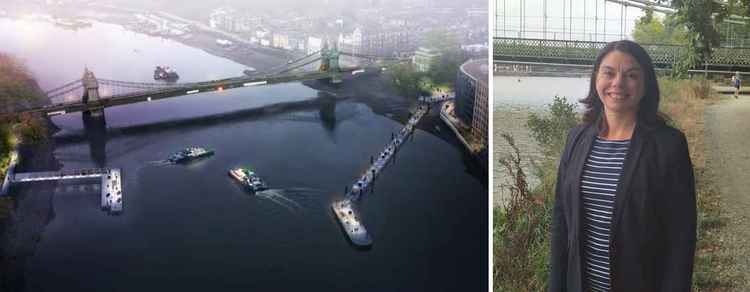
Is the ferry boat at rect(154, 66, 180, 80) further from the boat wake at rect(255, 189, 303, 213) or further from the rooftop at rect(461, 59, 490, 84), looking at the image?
the rooftop at rect(461, 59, 490, 84)

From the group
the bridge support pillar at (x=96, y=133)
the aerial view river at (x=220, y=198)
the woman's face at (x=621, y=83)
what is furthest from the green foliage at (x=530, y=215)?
the bridge support pillar at (x=96, y=133)

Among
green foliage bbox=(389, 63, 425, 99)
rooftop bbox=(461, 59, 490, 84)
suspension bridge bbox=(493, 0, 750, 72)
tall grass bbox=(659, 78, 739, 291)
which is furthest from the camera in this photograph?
green foliage bbox=(389, 63, 425, 99)

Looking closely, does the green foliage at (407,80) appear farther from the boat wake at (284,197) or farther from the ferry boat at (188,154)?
the ferry boat at (188,154)

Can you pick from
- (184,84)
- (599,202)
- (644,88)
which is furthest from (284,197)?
(644,88)

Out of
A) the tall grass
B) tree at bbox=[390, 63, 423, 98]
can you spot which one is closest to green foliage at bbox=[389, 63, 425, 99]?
tree at bbox=[390, 63, 423, 98]

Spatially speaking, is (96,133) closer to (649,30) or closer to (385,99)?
(385,99)
